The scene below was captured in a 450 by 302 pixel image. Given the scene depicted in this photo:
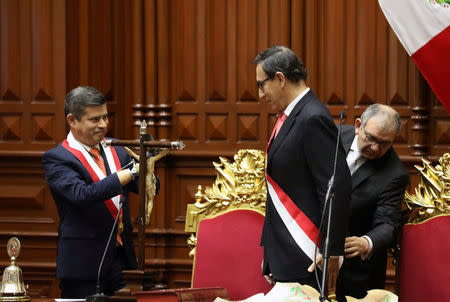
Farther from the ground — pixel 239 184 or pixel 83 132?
pixel 83 132

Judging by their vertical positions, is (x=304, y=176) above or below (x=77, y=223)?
above

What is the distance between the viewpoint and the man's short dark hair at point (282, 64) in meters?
2.93

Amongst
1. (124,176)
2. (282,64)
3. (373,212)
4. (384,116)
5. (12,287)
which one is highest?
(282,64)

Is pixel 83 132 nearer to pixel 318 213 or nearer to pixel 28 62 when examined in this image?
pixel 318 213

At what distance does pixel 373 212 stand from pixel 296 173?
484 mm

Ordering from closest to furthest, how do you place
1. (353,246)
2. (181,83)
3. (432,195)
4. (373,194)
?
(353,246) < (373,194) < (432,195) < (181,83)

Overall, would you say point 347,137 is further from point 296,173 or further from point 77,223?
point 77,223

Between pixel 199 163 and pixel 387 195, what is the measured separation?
1.91m

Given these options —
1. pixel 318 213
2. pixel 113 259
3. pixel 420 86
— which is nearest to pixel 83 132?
pixel 113 259

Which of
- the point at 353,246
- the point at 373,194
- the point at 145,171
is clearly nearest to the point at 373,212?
the point at 373,194

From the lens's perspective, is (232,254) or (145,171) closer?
(145,171)

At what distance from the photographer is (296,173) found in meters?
2.88

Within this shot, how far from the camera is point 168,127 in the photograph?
196 inches

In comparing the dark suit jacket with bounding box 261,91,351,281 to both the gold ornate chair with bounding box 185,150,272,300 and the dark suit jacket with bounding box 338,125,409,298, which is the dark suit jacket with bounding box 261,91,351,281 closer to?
the dark suit jacket with bounding box 338,125,409,298
